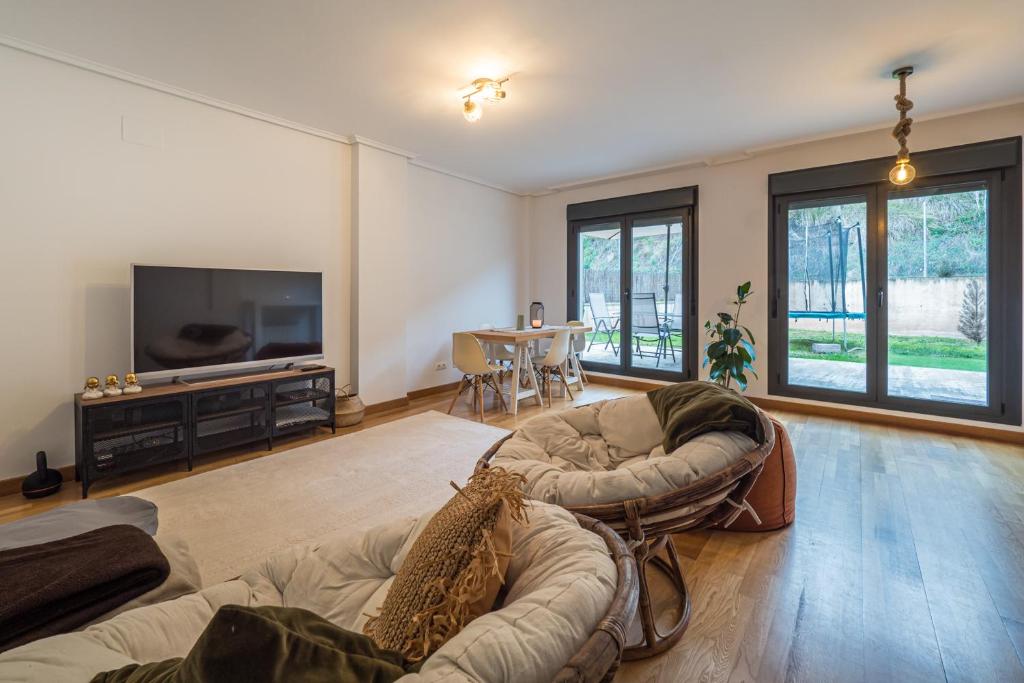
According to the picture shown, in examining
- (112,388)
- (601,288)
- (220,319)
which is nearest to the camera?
(112,388)

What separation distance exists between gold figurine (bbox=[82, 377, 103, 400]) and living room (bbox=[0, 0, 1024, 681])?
92 millimetres

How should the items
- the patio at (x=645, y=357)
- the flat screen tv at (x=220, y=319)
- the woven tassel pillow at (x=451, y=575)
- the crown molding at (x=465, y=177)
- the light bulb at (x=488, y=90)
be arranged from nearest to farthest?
the woven tassel pillow at (x=451, y=575) < the flat screen tv at (x=220, y=319) < the light bulb at (x=488, y=90) < the crown molding at (x=465, y=177) < the patio at (x=645, y=357)

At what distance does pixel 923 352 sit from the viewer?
399cm

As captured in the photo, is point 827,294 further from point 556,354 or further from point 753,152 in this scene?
point 556,354

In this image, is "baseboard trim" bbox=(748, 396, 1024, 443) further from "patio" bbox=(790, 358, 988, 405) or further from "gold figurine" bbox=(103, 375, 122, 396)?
"gold figurine" bbox=(103, 375, 122, 396)

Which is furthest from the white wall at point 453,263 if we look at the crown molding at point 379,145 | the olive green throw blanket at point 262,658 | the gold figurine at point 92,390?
the olive green throw blanket at point 262,658

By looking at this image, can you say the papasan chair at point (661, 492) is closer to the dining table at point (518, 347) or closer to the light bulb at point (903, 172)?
the light bulb at point (903, 172)

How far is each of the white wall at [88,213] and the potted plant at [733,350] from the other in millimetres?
4249

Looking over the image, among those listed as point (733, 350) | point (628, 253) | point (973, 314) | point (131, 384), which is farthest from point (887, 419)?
point (131, 384)

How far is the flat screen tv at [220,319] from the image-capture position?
3000 millimetres

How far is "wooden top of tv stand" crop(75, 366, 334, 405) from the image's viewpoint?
9.01 feet

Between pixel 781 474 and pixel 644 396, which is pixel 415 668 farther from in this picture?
pixel 781 474

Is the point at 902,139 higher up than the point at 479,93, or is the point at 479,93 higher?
the point at 479,93

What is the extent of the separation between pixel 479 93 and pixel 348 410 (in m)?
2.80
